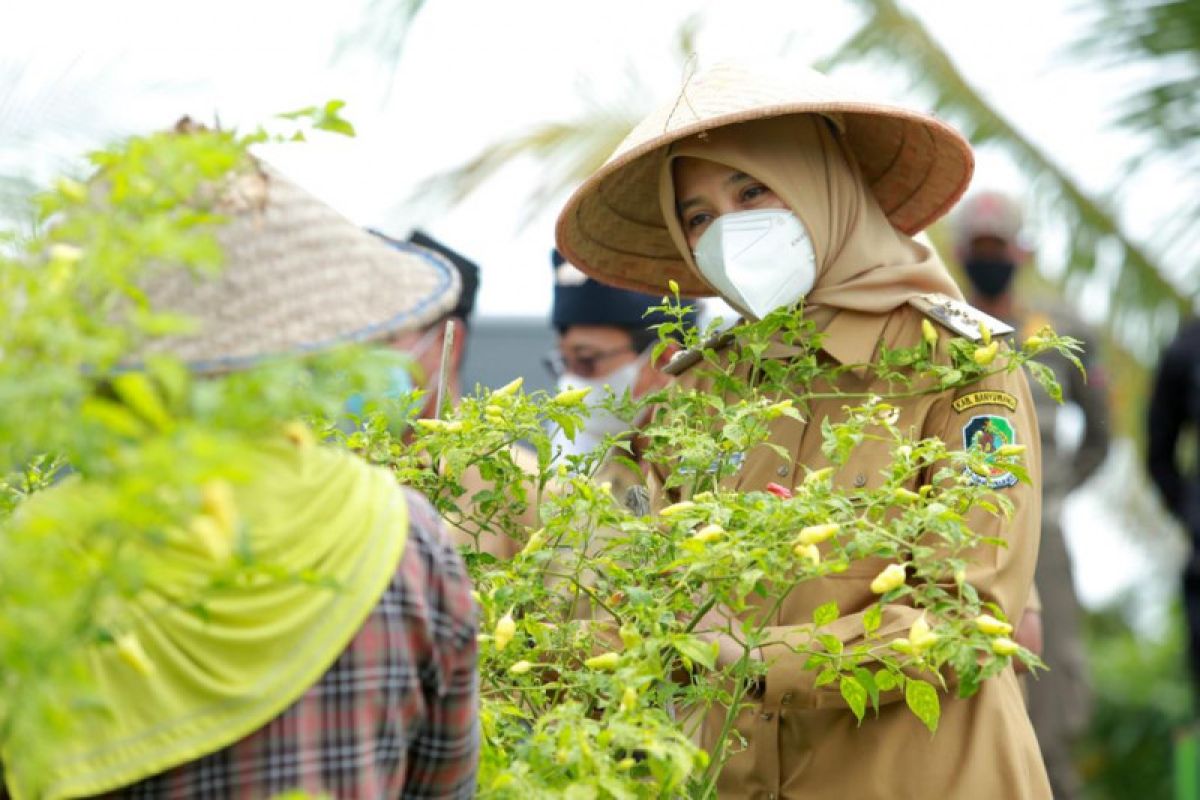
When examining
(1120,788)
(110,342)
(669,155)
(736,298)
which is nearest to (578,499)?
(736,298)

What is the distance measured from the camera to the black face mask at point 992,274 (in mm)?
5594

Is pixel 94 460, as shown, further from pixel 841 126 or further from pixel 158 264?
pixel 841 126

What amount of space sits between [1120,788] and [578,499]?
6.71 m

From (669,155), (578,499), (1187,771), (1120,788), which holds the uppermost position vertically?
(669,155)

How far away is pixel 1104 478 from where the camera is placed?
986 cm

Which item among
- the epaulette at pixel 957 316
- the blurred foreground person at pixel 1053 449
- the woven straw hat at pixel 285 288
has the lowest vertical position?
the blurred foreground person at pixel 1053 449

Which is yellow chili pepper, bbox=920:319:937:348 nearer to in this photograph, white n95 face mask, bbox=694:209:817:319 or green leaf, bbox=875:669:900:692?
white n95 face mask, bbox=694:209:817:319

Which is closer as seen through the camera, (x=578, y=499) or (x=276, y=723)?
(x=276, y=723)

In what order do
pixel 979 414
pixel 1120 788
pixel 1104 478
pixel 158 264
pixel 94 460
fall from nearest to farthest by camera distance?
pixel 94 460 → pixel 158 264 → pixel 979 414 → pixel 1120 788 → pixel 1104 478

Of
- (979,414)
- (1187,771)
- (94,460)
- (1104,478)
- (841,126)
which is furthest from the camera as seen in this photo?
(1104,478)

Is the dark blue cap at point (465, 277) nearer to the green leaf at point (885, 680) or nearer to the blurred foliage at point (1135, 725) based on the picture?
the green leaf at point (885, 680)

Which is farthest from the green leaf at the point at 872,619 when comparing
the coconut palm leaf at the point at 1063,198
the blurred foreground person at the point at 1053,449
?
the coconut palm leaf at the point at 1063,198

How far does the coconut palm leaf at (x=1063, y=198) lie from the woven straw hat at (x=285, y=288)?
16.9 feet

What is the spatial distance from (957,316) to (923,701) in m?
0.64
